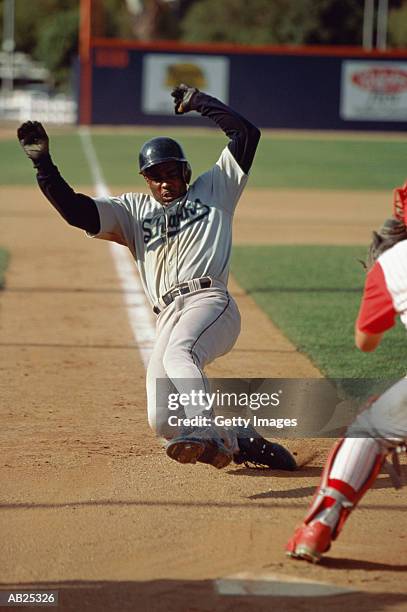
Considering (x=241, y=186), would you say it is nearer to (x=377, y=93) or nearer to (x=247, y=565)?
(x=247, y=565)

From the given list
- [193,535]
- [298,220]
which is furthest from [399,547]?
[298,220]

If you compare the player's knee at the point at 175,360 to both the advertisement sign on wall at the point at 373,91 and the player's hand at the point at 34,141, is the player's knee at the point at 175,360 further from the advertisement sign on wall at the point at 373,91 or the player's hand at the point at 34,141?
the advertisement sign on wall at the point at 373,91

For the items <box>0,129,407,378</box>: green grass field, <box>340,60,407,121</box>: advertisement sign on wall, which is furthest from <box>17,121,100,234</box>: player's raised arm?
<box>340,60,407,121</box>: advertisement sign on wall

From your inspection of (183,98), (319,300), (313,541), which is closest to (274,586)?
(313,541)

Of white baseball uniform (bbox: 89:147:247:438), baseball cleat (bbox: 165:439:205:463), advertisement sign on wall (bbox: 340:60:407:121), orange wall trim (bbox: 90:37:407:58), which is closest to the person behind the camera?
baseball cleat (bbox: 165:439:205:463)

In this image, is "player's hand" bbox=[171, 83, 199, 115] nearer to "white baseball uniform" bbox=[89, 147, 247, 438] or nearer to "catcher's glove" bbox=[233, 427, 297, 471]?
"white baseball uniform" bbox=[89, 147, 247, 438]

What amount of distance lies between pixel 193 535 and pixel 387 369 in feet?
11.4

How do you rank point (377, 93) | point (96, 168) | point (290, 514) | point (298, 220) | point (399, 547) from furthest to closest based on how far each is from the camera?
1. point (377, 93)
2. point (96, 168)
3. point (298, 220)
4. point (290, 514)
5. point (399, 547)

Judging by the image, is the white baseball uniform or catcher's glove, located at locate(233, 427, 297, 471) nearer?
the white baseball uniform

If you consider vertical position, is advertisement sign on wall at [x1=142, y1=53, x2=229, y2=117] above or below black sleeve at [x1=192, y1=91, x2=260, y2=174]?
below

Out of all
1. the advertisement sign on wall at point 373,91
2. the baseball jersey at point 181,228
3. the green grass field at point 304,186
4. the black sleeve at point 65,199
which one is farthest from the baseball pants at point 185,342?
the advertisement sign on wall at point 373,91

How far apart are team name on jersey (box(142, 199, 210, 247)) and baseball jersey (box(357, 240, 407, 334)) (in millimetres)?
1736

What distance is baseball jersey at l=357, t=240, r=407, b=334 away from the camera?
399 centimetres

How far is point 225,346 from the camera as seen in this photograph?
559 centimetres
